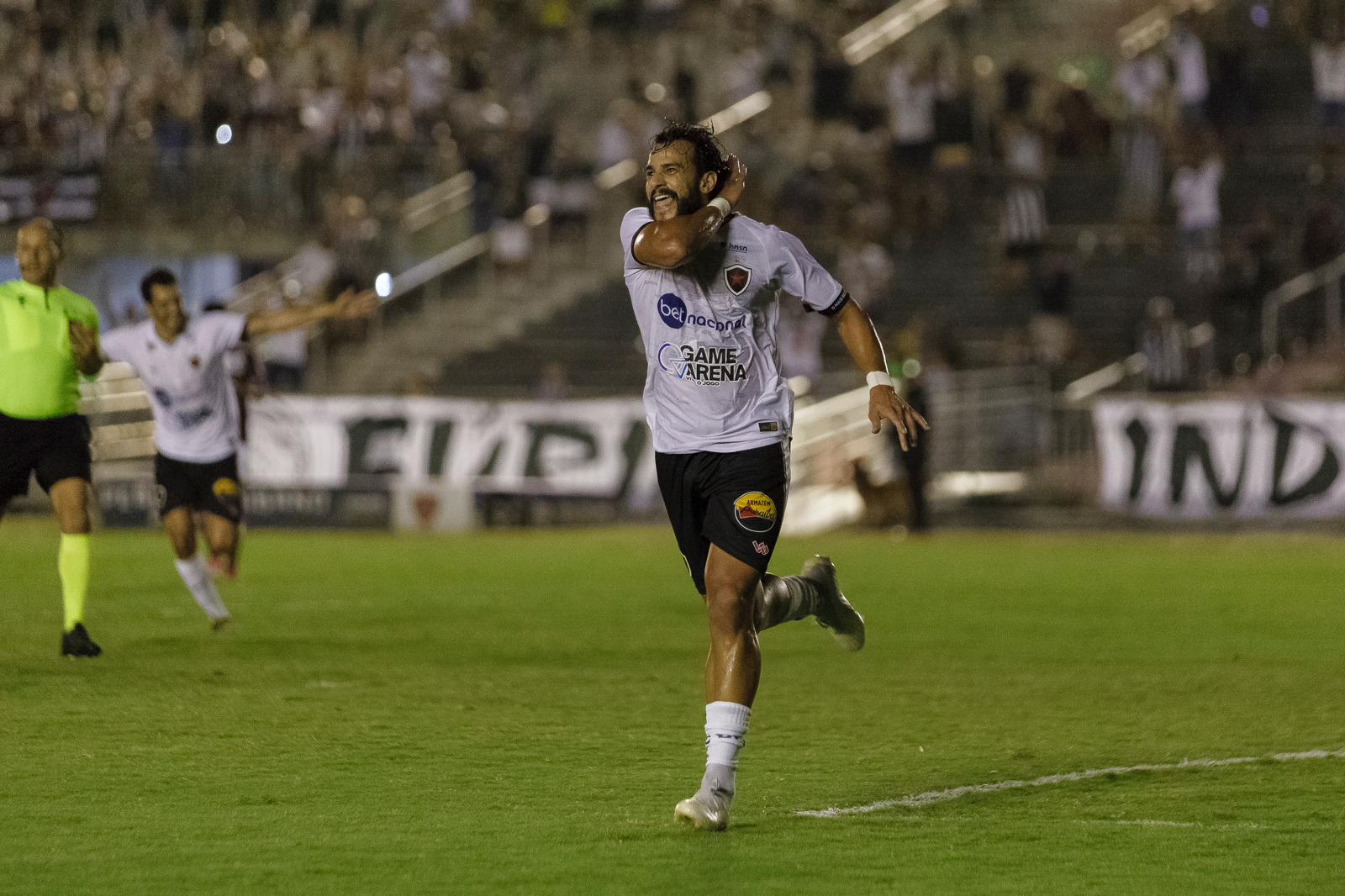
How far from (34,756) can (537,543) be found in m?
15.2

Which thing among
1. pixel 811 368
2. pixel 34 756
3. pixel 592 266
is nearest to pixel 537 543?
pixel 811 368

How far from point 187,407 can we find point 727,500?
7.09 m

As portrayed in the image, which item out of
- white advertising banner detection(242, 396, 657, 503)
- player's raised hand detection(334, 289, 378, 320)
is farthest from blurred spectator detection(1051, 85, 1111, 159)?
player's raised hand detection(334, 289, 378, 320)

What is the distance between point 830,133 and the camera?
30.7 m

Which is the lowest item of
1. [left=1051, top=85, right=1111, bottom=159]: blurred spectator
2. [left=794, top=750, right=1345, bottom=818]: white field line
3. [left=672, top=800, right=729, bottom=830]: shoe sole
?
[left=794, top=750, right=1345, bottom=818]: white field line

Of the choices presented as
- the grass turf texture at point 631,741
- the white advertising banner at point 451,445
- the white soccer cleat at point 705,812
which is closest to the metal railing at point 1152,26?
the white advertising banner at point 451,445

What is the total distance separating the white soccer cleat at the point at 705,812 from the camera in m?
6.91

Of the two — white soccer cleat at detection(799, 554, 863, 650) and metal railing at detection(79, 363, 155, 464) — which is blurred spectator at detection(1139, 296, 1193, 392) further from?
white soccer cleat at detection(799, 554, 863, 650)

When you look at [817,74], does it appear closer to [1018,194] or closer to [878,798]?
[1018,194]

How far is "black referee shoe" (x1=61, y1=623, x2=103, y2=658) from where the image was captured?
1201 centimetres

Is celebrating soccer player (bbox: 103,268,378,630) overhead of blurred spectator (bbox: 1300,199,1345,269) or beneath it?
beneath

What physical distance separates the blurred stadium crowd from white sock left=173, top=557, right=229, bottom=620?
→ 13.6m

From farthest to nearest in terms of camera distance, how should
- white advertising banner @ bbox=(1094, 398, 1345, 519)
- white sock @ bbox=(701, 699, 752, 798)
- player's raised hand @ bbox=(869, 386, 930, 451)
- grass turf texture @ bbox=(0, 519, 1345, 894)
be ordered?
white advertising banner @ bbox=(1094, 398, 1345, 519)
player's raised hand @ bbox=(869, 386, 930, 451)
white sock @ bbox=(701, 699, 752, 798)
grass turf texture @ bbox=(0, 519, 1345, 894)

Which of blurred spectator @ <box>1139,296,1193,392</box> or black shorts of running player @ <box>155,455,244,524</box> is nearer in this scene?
black shorts of running player @ <box>155,455,244,524</box>
